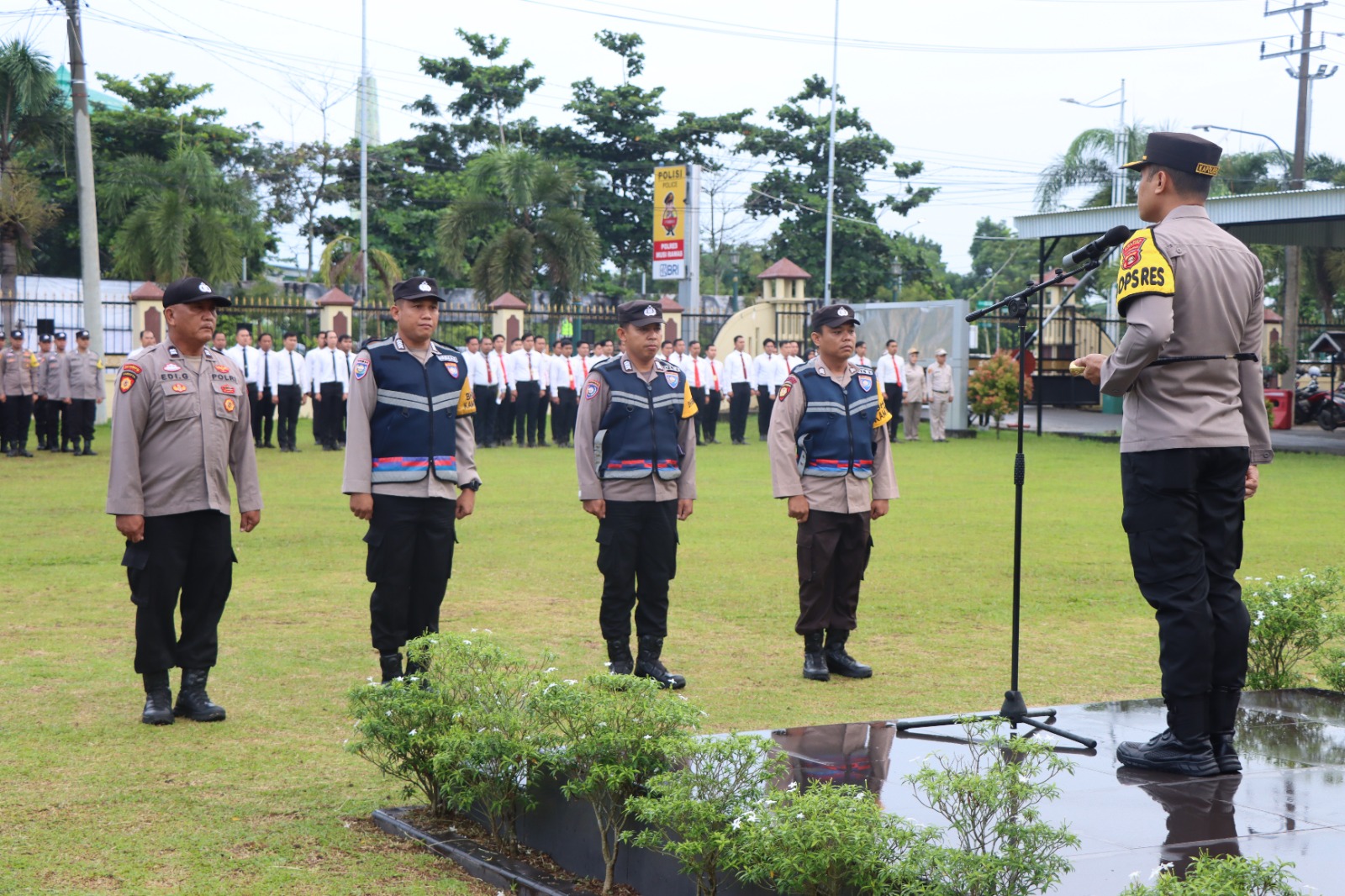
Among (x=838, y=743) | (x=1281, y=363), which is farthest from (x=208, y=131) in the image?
(x=838, y=743)

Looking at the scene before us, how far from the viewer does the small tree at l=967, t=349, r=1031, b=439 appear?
86.3 ft

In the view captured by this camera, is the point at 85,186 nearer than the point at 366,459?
No

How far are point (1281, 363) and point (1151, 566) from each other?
98.3ft

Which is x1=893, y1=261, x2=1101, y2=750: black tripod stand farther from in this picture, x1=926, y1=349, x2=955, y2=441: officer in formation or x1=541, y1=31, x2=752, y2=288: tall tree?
x1=541, y1=31, x2=752, y2=288: tall tree

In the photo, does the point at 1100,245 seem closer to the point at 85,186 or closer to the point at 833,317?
the point at 833,317

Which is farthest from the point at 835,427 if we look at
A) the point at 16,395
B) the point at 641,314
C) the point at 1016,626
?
the point at 16,395

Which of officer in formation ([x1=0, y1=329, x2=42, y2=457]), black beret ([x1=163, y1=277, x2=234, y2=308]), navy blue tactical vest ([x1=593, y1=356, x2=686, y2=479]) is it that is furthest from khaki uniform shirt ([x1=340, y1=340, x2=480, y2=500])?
officer in formation ([x1=0, y1=329, x2=42, y2=457])

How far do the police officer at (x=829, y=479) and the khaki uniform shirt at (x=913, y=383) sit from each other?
1842 centimetres

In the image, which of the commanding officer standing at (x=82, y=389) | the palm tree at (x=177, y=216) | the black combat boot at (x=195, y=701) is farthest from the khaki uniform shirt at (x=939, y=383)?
the black combat boot at (x=195, y=701)

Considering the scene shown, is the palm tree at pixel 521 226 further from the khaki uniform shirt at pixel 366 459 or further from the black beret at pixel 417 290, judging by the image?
the khaki uniform shirt at pixel 366 459

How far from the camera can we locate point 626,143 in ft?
136

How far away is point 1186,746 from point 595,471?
10.2 feet

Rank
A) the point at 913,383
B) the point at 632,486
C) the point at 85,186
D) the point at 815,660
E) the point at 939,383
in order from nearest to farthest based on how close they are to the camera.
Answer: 1. the point at 632,486
2. the point at 815,660
3. the point at 85,186
4. the point at 913,383
5. the point at 939,383

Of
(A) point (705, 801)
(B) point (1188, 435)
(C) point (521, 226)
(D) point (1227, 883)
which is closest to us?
(D) point (1227, 883)
